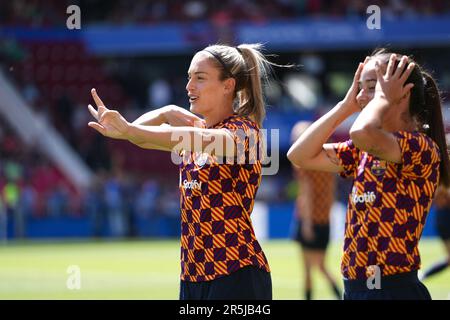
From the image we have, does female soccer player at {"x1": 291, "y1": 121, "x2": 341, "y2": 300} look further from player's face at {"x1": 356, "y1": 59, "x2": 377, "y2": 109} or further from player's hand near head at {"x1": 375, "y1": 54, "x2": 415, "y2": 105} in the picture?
player's hand near head at {"x1": 375, "y1": 54, "x2": 415, "y2": 105}

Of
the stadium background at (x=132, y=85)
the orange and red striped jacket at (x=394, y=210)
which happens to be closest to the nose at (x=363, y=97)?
the orange and red striped jacket at (x=394, y=210)

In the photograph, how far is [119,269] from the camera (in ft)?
56.1

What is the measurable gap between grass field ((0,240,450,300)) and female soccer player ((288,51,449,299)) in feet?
21.4

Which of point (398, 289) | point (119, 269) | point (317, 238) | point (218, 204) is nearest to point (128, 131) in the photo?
point (218, 204)

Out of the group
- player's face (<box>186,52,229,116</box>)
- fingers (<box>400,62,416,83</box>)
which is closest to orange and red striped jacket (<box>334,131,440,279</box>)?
fingers (<box>400,62,416,83</box>)

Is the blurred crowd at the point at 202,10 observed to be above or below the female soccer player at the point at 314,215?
above

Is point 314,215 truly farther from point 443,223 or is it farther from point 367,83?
point 367,83

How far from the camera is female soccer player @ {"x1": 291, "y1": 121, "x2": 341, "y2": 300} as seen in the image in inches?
460

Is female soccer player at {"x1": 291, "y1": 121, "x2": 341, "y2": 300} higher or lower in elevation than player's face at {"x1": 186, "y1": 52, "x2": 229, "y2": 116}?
lower

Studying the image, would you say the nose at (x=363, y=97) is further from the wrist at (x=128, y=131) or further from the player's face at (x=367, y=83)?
the wrist at (x=128, y=131)

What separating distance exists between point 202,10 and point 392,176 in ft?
90.8

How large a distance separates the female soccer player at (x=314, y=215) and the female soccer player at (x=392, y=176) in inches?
252

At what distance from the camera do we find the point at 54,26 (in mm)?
32000

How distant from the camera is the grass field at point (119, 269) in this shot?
12766 millimetres
